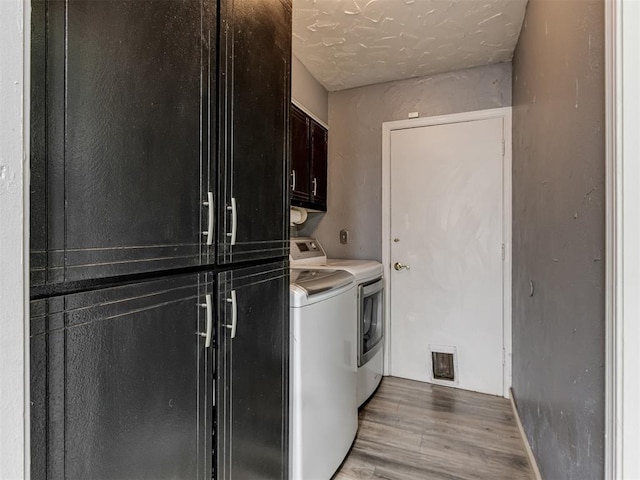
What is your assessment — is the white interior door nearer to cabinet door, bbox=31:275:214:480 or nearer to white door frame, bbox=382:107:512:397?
white door frame, bbox=382:107:512:397

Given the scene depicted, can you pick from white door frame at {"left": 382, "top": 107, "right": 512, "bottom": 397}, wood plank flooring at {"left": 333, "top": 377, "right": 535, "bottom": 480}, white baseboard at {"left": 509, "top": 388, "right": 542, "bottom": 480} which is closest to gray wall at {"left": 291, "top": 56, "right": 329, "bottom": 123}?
white door frame at {"left": 382, "top": 107, "right": 512, "bottom": 397}

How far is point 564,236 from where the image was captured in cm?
120

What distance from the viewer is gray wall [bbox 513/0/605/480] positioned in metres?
0.92

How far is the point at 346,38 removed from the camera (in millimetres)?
2186

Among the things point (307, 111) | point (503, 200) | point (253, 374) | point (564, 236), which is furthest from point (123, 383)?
point (503, 200)

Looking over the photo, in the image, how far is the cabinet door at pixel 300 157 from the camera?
95.0 inches

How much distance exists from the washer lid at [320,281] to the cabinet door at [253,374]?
0.13 m

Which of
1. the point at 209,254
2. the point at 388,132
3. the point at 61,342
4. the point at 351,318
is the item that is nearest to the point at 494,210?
the point at 388,132

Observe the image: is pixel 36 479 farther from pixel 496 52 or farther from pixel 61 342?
pixel 496 52

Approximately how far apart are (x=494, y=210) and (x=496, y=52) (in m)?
1.10

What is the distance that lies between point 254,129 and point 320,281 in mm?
779

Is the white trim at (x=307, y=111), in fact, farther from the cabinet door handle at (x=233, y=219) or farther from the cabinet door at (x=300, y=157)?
the cabinet door handle at (x=233, y=219)

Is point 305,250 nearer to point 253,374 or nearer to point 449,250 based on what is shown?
point 449,250
